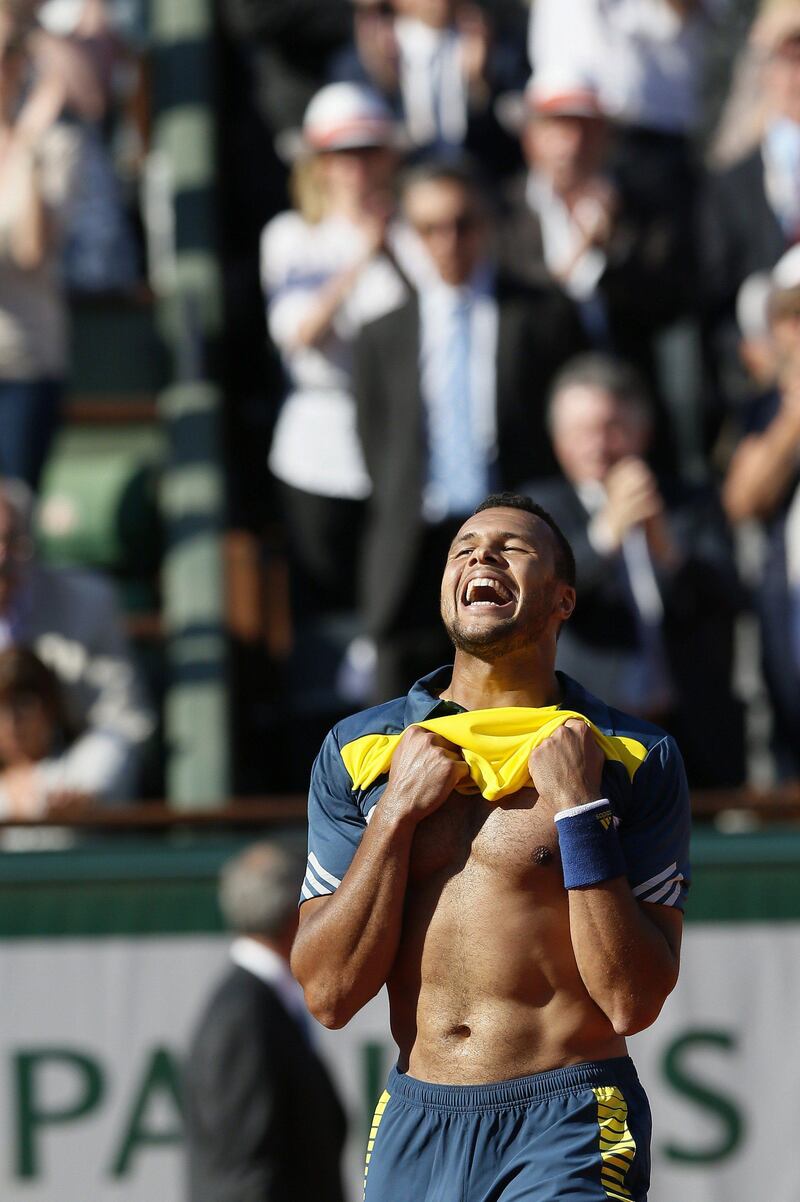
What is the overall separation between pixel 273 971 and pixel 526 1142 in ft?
8.05

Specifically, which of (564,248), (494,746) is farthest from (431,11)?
(494,746)

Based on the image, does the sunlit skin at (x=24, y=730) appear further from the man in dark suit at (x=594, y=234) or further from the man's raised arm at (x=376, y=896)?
the man's raised arm at (x=376, y=896)

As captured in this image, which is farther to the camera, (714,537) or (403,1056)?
(714,537)

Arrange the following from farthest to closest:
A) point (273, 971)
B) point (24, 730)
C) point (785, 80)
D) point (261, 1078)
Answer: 1. point (785, 80)
2. point (24, 730)
3. point (273, 971)
4. point (261, 1078)

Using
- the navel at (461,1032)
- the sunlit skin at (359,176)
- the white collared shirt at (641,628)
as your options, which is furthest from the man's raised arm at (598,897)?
the sunlit skin at (359,176)

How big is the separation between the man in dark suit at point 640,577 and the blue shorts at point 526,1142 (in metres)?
3.69

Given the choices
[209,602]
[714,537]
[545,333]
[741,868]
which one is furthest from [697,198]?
[741,868]

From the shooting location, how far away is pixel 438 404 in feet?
26.6

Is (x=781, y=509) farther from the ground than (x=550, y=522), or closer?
farther from the ground

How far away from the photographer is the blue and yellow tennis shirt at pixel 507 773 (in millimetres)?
3834

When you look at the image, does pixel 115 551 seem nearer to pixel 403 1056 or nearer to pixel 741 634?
pixel 741 634

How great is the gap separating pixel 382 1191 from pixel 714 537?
4.38m

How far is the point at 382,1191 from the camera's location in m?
3.90

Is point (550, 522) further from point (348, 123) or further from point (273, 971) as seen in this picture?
point (348, 123)
